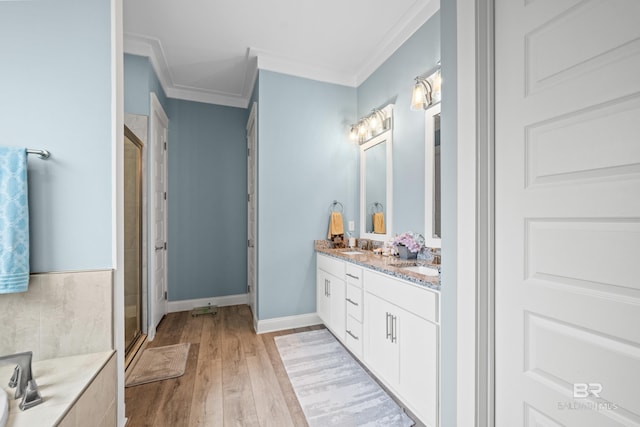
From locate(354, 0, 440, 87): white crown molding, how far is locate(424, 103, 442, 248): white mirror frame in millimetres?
751

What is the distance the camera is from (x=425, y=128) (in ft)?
6.93

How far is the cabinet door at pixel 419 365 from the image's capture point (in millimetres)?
1352

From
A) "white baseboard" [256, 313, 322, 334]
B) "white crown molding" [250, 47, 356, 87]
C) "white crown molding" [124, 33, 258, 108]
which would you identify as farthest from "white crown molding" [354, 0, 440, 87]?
"white baseboard" [256, 313, 322, 334]

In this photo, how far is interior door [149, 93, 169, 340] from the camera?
108 inches

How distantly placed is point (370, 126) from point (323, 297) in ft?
6.05

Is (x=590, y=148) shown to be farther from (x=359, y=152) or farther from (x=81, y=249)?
(x=359, y=152)

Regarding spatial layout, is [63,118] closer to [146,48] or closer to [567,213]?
[146,48]

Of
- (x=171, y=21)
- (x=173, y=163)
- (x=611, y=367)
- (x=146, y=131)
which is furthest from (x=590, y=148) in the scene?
(x=173, y=163)

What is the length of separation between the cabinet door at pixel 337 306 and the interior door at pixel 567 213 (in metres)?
1.42

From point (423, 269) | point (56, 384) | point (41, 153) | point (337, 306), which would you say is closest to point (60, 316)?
point (56, 384)

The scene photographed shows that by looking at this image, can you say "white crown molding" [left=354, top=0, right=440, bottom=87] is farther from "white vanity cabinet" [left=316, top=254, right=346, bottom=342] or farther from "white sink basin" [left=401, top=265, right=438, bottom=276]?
"white vanity cabinet" [left=316, top=254, right=346, bottom=342]

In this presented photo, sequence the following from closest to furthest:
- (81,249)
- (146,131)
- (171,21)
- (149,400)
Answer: (81,249) < (149,400) < (171,21) < (146,131)

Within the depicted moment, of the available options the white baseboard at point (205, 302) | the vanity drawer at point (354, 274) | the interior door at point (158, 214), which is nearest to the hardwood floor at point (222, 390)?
the interior door at point (158, 214)

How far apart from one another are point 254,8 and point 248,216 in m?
2.36
